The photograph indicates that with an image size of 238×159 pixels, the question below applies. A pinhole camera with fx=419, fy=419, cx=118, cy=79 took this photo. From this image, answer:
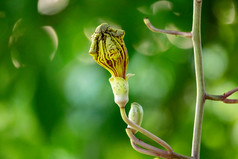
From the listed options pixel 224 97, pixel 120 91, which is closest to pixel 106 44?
pixel 120 91

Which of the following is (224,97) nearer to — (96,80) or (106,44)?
(106,44)

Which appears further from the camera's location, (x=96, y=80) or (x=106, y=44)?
(x=96, y=80)

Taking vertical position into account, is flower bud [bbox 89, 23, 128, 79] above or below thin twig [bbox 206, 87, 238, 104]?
above

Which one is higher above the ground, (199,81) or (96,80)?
(199,81)

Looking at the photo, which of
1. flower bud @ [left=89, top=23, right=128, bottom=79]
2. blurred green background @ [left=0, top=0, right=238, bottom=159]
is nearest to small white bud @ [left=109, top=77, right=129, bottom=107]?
flower bud @ [left=89, top=23, right=128, bottom=79]

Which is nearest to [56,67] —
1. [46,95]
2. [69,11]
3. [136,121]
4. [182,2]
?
[46,95]

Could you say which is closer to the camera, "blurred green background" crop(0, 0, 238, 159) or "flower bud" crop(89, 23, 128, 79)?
"flower bud" crop(89, 23, 128, 79)

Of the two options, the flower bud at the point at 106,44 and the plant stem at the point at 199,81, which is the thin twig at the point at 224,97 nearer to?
the plant stem at the point at 199,81

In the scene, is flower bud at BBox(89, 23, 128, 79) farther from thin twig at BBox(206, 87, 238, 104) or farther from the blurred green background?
the blurred green background

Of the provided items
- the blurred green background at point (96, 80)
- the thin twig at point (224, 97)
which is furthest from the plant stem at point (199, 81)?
the blurred green background at point (96, 80)
